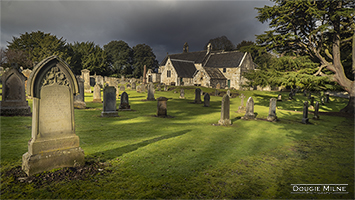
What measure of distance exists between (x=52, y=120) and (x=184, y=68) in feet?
159

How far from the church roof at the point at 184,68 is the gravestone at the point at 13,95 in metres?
39.6

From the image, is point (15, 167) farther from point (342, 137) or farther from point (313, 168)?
point (342, 137)

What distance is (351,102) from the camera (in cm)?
1638

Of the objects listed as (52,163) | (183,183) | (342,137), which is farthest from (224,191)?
(342,137)

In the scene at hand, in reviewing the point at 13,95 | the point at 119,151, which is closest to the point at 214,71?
the point at 13,95

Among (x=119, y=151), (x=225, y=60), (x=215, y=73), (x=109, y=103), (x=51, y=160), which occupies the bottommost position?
(x=119, y=151)

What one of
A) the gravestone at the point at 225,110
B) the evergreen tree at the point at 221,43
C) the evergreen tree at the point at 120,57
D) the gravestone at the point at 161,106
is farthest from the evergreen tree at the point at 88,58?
the gravestone at the point at 225,110

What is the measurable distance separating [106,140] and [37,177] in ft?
9.45

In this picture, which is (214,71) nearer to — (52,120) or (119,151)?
(119,151)

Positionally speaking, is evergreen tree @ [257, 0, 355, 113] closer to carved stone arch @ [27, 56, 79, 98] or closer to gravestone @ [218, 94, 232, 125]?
gravestone @ [218, 94, 232, 125]

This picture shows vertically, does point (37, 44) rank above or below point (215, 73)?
above

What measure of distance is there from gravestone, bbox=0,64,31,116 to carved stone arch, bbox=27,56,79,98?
7667 mm

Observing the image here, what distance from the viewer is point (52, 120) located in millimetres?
4180

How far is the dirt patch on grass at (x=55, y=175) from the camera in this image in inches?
148
